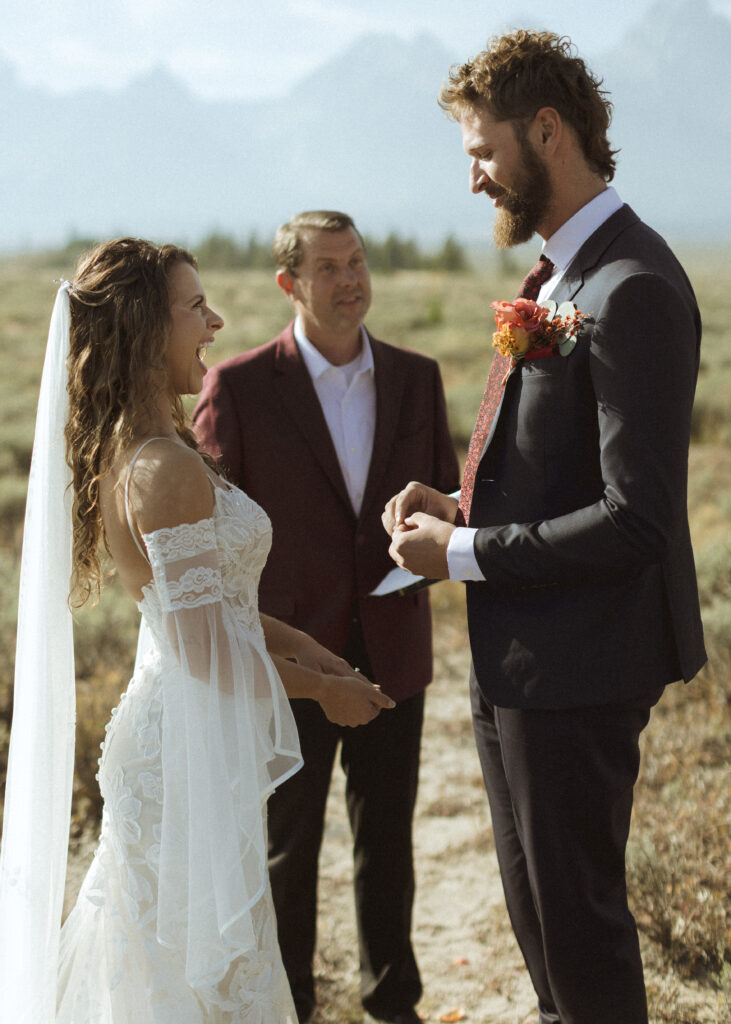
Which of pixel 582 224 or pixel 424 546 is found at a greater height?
pixel 582 224

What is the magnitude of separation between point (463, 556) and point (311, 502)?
3.79 feet

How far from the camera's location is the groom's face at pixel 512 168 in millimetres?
2340

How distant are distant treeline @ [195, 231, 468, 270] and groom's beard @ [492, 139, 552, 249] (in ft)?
106

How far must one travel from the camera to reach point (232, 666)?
237cm

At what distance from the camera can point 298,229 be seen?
360 cm

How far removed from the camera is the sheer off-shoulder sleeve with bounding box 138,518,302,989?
2.25m

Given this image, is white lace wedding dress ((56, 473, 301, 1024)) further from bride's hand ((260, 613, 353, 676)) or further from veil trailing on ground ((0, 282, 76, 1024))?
bride's hand ((260, 613, 353, 676))

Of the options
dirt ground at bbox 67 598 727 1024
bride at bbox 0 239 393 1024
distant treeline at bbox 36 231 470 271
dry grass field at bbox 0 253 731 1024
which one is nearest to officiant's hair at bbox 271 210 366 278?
dry grass field at bbox 0 253 731 1024

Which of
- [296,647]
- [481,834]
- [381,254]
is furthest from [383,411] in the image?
[381,254]

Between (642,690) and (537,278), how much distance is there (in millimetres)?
1090

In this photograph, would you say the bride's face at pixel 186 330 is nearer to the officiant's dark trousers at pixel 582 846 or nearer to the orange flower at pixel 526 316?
the orange flower at pixel 526 316

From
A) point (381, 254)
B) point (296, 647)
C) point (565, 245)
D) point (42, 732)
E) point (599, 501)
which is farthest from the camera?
point (381, 254)

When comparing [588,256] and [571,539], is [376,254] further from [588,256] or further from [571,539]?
[571,539]

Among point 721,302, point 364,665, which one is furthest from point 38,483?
point 721,302
